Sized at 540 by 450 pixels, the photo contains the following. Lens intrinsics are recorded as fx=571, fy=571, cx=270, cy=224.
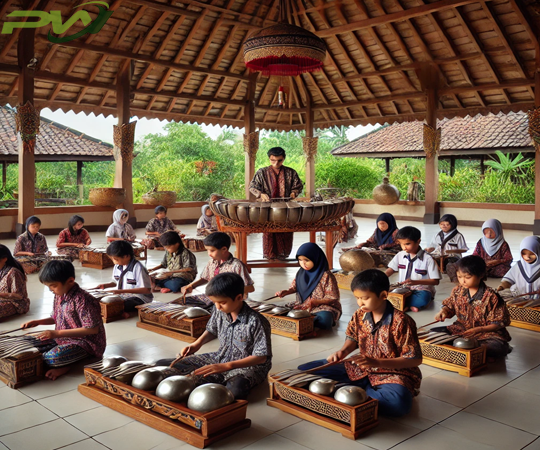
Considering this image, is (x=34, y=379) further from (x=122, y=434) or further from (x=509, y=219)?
(x=509, y=219)

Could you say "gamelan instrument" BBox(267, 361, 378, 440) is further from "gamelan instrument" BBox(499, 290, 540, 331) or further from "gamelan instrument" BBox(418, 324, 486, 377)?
"gamelan instrument" BBox(499, 290, 540, 331)

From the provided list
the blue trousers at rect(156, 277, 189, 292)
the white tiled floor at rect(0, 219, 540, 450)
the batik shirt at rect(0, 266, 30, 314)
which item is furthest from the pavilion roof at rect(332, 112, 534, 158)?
Answer: the batik shirt at rect(0, 266, 30, 314)

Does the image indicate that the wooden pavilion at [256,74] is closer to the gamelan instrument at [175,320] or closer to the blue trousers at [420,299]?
→ the blue trousers at [420,299]

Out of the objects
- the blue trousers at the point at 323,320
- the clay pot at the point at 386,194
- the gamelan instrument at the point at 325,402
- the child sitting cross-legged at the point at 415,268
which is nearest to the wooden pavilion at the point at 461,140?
the clay pot at the point at 386,194

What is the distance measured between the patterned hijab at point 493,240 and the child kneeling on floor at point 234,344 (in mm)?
4154

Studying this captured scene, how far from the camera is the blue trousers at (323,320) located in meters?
4.41

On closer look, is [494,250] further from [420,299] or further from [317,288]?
[317,288]

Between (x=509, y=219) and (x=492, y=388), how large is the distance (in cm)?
1034

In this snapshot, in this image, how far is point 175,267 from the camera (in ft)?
19.4

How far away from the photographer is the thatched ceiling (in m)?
10.2

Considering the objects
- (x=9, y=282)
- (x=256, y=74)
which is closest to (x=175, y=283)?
(x=9, y=282)

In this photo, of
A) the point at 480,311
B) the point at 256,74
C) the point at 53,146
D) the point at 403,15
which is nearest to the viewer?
the point at 480,311

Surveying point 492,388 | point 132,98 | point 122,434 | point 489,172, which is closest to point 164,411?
point 122,434

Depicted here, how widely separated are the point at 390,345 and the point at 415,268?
231 cm
